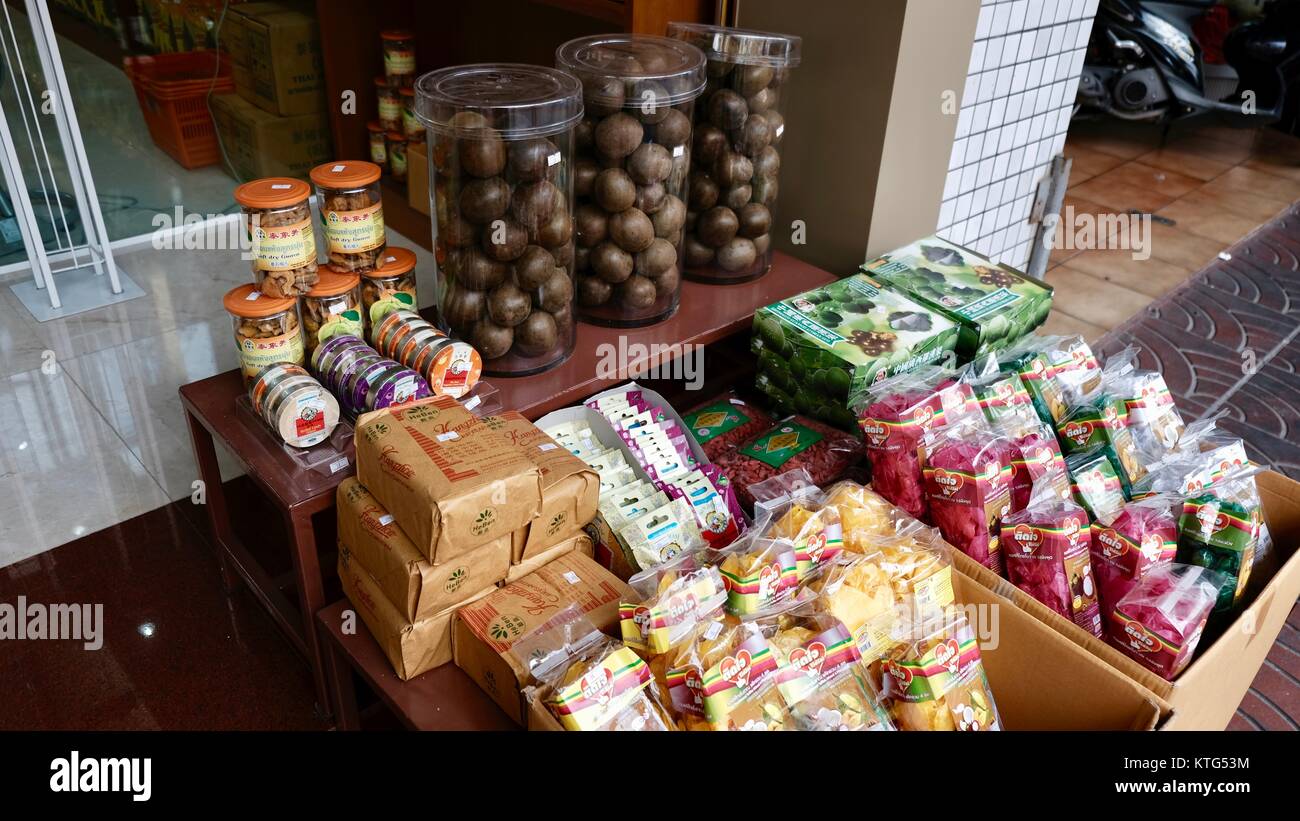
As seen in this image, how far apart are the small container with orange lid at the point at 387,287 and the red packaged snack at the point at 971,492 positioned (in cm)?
104

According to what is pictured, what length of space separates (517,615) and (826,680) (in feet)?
1.52

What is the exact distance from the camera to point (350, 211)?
1.75 m

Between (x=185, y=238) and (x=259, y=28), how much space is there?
0.88 meters

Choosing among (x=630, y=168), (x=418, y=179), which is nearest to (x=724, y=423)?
(x=630, y=168)

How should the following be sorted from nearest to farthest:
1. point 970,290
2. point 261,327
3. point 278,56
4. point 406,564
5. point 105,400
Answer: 1. point 406,564
2. point 261,327
3. point 970,290
4. point 105,400
5. point 278,56

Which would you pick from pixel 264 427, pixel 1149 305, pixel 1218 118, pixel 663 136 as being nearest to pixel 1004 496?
pixel 663 136

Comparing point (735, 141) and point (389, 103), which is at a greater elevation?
point (735, 141)

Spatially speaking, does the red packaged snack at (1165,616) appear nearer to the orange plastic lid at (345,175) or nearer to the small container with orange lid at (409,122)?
the orange plastic lid at (345,175)

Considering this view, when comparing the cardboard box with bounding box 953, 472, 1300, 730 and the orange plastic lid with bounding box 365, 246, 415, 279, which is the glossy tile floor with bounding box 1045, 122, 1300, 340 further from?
the orange plastic lid with bounding box 365, 246, 415, 279

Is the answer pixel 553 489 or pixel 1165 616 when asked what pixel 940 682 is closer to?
pixel 1165 616

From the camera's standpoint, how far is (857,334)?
1.98 m

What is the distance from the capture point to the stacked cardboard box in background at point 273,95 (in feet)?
12.2

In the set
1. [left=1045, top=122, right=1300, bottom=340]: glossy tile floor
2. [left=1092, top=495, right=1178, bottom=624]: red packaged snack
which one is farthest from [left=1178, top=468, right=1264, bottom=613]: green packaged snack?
[left=1045, top=122, right=1300, bottom=340]: glossy tile floor

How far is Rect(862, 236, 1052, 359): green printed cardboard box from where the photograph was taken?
2086 millimetres
